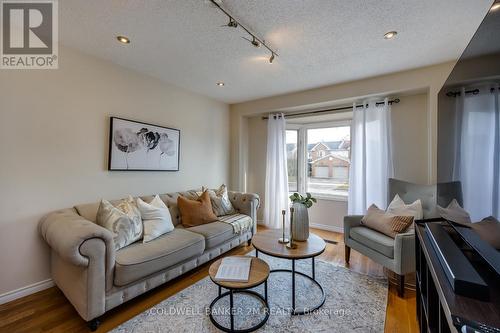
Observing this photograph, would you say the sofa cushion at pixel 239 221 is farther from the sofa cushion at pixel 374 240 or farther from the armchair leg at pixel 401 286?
the armchair leg at pixel 401 286

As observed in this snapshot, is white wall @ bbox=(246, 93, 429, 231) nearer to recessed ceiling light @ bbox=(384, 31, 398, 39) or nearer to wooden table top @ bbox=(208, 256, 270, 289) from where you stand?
recessed ceiling light @ bbox=(384, 31, 398, 39)

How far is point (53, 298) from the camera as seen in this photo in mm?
1930

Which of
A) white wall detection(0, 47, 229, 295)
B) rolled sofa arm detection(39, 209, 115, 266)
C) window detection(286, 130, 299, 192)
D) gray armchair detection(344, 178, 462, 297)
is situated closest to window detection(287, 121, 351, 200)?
window detection(286, 130, 299, 192)

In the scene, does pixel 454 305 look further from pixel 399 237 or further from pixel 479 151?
pixel 399 237

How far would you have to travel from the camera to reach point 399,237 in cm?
200

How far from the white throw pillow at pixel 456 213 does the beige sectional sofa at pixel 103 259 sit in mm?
2089

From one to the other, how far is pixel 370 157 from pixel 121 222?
3.21 metres

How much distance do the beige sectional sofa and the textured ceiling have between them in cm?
167

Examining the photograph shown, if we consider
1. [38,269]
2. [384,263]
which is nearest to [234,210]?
[384,263]

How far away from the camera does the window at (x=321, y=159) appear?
3.81 meters

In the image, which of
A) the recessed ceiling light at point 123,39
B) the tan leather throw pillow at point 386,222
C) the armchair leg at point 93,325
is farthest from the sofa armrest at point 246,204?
the recessed ceiling light at point 123,39

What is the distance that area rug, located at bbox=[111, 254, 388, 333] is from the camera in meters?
1.60

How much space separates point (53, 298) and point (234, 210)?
2105 millimetres

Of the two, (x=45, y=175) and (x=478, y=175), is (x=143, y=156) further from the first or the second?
(x=478, y=175)
